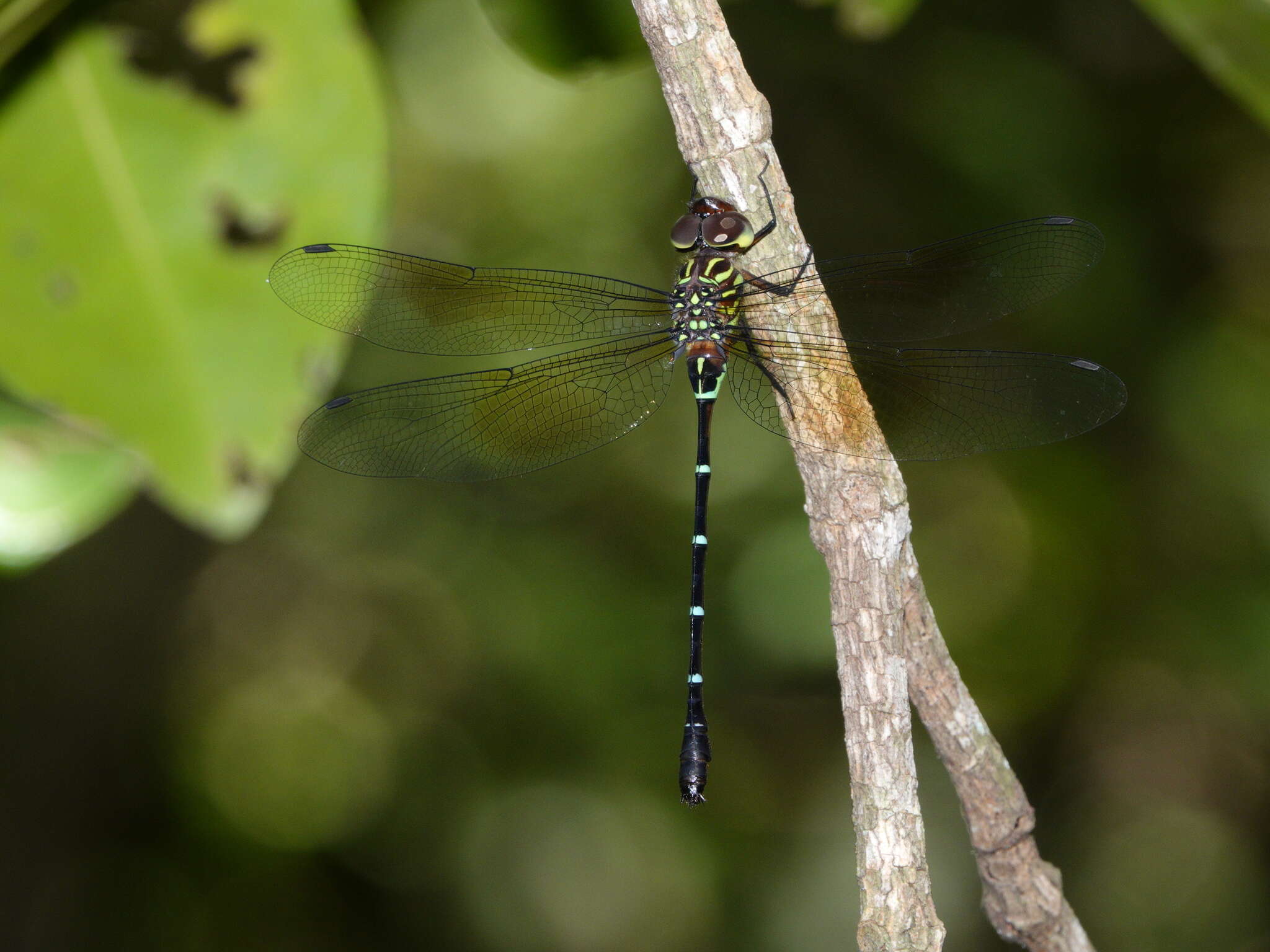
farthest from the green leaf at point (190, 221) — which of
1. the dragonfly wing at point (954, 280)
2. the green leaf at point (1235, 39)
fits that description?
the green leaf at point (1235, 39)

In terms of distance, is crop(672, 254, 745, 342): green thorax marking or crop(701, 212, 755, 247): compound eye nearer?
crop(701, 212, 755, 247): compound eye

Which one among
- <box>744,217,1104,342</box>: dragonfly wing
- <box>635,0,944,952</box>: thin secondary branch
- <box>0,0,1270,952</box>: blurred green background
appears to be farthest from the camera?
<box>0,0,1270,952</box>: blurred green background

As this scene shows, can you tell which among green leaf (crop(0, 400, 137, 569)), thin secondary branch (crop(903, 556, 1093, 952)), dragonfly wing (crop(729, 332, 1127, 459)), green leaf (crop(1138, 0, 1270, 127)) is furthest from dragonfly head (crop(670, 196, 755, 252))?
green leaf (crop(0, 400, 137, 569))

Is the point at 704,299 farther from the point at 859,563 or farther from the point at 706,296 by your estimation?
the point at 859,563

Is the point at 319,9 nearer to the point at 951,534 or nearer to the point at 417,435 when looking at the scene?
the point at 417,435

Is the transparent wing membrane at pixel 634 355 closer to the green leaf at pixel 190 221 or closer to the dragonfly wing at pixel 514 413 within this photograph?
the dragonfly wing at pixel 514 413

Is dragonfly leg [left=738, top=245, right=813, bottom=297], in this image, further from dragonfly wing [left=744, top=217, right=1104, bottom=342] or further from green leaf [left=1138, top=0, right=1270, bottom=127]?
green leaf [left=1138, top=0, right=1270, bottom=127]
